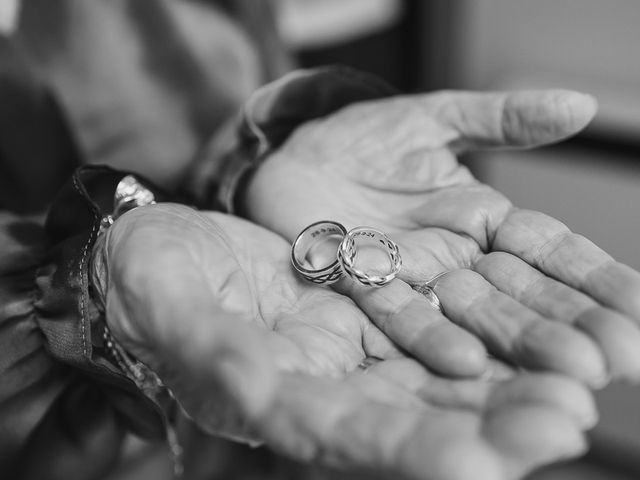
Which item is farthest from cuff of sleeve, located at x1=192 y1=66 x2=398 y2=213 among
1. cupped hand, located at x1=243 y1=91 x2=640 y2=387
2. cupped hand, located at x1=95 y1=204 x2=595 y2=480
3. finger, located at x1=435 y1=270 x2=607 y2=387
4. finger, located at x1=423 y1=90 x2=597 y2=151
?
finger, located at x1=435 y1=270 x2=607 y2=387

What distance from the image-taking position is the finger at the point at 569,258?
631 mm

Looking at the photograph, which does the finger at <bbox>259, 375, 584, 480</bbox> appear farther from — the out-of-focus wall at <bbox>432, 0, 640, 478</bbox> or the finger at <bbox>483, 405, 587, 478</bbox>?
the out-of-focus wall at <bbox>432, 0, 640, 478</bbox>

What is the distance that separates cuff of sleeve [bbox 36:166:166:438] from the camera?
0.69 m

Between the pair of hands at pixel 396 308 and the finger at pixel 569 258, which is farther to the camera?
the finger at pixel 569 258

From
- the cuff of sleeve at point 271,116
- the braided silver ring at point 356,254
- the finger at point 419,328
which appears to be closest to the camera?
the finger at point 419,328

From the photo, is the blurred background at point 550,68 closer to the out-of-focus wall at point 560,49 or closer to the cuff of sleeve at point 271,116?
the out-of-focus wall at point 560,49

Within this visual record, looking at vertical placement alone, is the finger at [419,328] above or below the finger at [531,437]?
below

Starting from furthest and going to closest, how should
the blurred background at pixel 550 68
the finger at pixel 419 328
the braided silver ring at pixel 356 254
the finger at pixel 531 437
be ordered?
1. the blurred background at pixel 550 68
2. the braided silver ring at pixel 356 254
3. the finger at pixel 419 328
4. the finger at pixel 531 437

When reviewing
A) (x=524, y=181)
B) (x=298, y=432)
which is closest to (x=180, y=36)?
(x=298, y=432)

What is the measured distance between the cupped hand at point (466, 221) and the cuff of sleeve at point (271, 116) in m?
0.02

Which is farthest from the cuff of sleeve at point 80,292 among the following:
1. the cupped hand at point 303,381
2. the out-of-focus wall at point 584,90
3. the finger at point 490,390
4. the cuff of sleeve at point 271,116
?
the out-of-focus wall at point 584,90

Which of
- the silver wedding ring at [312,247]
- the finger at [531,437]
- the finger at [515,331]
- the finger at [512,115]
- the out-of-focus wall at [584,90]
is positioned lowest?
the out-of-focus wall at [584,90]

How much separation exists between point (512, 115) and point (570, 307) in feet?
1.01

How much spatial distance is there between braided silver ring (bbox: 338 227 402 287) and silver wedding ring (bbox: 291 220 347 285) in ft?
0.04
